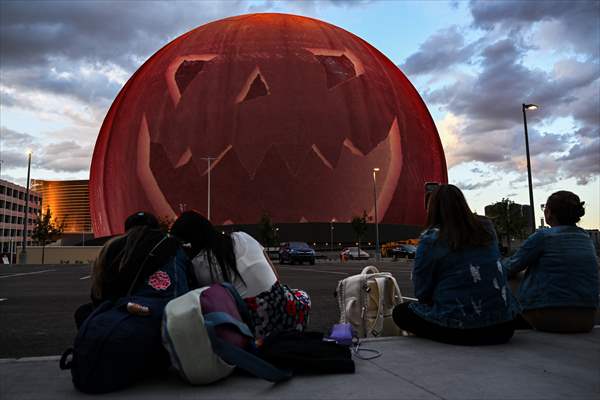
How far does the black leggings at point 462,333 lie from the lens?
14.2 feet

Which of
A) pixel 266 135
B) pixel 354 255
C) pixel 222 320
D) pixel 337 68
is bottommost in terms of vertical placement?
pixel 354 255

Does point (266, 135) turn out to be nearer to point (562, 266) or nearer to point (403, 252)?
point (403, 252)

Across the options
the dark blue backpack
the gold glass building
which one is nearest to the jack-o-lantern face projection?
the dark blue backpack

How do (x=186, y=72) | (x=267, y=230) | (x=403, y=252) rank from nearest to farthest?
(x=403, y=252), (x=267, y=230), (x=186, y=72)

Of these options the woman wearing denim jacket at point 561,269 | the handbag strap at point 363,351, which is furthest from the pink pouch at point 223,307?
the woman wearing denim jacket at point 561,269

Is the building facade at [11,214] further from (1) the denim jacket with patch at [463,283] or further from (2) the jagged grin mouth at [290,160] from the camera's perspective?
(1) the denim jacket with patch at [463,283]

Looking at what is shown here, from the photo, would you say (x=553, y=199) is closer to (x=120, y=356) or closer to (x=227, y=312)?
(x=227, y=312)

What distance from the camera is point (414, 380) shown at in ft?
11.1

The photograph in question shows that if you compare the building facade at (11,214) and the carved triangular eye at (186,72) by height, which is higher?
the carved triangular eye at (186,72)

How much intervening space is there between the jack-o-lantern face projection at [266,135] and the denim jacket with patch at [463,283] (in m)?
44.9

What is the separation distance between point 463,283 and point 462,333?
0.47m

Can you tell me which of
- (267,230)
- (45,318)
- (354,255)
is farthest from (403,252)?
(45,318)

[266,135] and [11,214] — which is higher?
[266,135]

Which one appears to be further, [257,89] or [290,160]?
[257,89]
